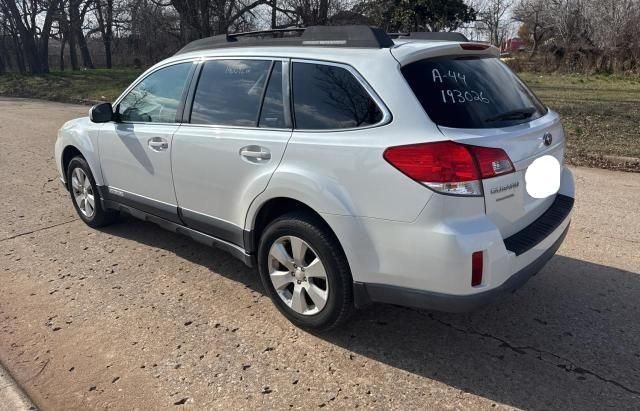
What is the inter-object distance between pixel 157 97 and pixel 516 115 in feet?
9.05

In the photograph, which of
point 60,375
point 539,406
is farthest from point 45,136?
point 539,406

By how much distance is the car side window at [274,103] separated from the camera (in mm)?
3297

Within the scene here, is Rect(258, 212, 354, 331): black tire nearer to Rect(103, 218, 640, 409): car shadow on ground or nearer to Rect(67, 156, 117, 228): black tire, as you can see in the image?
Rect(103, 218, 640, 409): car shadow on ground

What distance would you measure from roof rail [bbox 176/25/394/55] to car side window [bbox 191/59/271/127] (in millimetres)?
182

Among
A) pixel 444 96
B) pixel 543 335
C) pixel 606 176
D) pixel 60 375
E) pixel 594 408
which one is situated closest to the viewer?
pixel 594 408

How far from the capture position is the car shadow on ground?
2746 millimetres

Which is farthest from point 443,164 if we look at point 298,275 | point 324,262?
point 298,275

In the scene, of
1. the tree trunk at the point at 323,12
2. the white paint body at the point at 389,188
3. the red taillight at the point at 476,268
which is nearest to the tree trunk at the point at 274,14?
the tree trunk at the point at 323,12

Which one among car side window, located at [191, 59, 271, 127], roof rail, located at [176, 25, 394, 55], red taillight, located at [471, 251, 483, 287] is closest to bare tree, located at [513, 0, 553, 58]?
roof rail, located at [176, 25, 394, 55]

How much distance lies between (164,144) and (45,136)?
27.3 ft

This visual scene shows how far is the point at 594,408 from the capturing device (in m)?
2.58

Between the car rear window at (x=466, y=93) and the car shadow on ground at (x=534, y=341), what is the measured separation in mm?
1292

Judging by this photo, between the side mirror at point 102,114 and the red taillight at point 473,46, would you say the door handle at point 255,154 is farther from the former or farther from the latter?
the side mirror at point 102,114

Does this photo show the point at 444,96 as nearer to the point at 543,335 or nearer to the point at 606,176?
the point at 543,335
